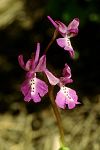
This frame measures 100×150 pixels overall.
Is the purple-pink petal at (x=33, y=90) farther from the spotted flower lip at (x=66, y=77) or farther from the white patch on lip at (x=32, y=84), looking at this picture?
the spotted flower lip at (x=66, y=77)

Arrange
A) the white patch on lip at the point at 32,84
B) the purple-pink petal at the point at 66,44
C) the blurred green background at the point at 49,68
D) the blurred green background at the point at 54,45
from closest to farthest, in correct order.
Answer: the white patch on lip at the point at 32,84, the purple-pink petal at the point at 66,44, the blurred green background at the point at 49,68, the blurred green background at the point at 54,45

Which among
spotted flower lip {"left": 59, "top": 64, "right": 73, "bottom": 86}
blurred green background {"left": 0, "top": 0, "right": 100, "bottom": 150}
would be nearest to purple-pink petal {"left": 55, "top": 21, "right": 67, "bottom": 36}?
spotted flower lip {"left": 59, "top": 64, "right": 73, "bottom": 86}

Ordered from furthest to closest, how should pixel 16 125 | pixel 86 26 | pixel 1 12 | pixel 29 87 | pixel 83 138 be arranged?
pixel 1 12, pixel 86 26, pixel 16 125, pixel 83 138, pixel 29 87

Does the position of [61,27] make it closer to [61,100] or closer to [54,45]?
[61,100]

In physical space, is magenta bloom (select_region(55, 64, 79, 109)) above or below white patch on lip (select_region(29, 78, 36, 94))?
below

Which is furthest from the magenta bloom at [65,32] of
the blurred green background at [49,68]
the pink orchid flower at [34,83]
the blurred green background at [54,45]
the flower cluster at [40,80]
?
the blurred green background at [54,45]

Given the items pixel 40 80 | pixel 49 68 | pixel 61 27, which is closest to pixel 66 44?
pixel 61 27

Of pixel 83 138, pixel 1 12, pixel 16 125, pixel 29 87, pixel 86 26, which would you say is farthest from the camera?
pixel 1 12

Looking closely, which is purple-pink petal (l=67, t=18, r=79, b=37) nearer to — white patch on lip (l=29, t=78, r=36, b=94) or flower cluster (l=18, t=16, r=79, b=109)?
flower cluster (l=18, t=16, r=79, b=109)

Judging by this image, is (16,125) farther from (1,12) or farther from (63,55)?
(1,12)

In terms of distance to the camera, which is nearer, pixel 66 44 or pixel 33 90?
pixel 33 90

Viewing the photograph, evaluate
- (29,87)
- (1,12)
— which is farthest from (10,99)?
(29,87)
